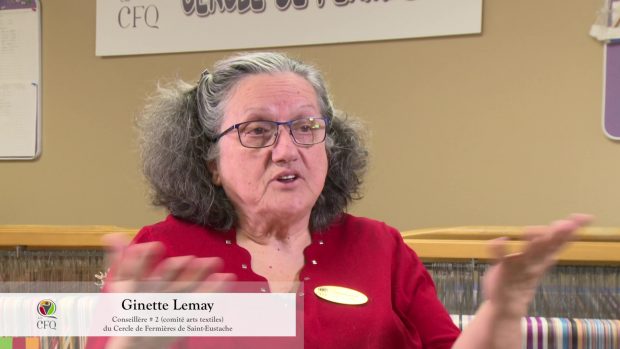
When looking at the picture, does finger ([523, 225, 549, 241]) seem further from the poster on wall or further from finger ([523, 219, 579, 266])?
the poster on wall

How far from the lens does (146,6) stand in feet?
6.17

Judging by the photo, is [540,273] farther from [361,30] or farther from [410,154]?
[361,30]

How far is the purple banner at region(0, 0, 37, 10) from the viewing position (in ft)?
6.45

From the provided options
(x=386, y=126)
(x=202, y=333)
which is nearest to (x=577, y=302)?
(x=386, y=126)

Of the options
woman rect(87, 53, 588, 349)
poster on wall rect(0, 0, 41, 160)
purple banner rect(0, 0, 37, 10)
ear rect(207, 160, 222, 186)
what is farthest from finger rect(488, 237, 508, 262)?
purple banner rect(0, 0, 37, 10)

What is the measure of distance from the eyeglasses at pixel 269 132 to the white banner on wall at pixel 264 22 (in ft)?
2.39

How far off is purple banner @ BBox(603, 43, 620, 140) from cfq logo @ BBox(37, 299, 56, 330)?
1453 mm

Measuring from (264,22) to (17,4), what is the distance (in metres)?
0.94

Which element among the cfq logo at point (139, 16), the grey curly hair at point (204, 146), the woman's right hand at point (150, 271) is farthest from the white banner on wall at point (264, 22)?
the woman's right hand at point (150, 271)

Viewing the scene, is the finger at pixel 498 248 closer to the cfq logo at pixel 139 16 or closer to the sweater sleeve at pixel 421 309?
the sweater sleeve at pixel 421 309

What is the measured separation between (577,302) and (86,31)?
70.1 inches

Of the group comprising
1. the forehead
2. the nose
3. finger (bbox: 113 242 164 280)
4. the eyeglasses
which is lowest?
finger (bbox: 113 242 164 280)

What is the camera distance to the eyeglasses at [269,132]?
1.05 metres

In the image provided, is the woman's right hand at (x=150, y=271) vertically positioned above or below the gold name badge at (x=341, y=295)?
above
